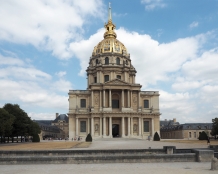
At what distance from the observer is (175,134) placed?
91562 mm

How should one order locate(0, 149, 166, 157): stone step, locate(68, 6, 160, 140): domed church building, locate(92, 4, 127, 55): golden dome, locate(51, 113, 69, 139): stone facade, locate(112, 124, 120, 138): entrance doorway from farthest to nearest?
locate(51, 113, 69, 139): stone facade, locate(92, 4, 127, 55): golden dome, locate(112, 124, 120, 138): entrance doorway, locate(68, 6, 160, 140): domed church building, locate(0, 149, 166, 157): stone step

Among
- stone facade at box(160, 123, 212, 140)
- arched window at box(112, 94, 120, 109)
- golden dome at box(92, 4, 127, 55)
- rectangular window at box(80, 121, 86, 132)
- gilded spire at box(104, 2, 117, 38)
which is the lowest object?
stone facade at box(160, 123, 212, 140)

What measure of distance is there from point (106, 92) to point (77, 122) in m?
10.5

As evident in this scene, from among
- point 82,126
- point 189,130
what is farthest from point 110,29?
point 189,130

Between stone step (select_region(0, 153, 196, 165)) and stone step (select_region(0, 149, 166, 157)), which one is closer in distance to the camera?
stone step (select_region(0, 153, 196, 165))

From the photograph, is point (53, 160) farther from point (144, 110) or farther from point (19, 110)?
point (144, 110)

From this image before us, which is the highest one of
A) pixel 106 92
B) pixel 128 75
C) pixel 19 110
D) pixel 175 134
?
pixel 128 75

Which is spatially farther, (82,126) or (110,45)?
(110,45)

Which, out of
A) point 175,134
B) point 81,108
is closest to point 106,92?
point 81,108

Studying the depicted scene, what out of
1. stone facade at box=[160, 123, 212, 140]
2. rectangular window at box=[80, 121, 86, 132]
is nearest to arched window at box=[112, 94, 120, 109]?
rectangular window at box=[80, 121, 86, 132]

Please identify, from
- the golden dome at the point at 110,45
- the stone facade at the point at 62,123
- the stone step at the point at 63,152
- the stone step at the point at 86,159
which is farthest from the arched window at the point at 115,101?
the stone facade at the point at 62,123

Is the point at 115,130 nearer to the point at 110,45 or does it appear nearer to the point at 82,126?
the point at 82,126

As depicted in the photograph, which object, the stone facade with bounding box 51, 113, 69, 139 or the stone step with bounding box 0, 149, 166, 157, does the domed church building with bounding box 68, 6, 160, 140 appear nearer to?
the stone step with bounding box 0, 149, 166, 157

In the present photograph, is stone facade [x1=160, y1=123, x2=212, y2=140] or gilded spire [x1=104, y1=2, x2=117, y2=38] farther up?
gilded spire [x1=104, y1=2, x2=117, y2=38]
